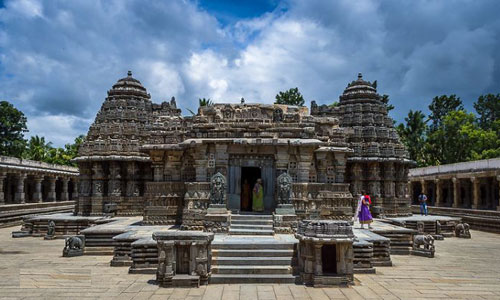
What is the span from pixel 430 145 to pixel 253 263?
35.1 m

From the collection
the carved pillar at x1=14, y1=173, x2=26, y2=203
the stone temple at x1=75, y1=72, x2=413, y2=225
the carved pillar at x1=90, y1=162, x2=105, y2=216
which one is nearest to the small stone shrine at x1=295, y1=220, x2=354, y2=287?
the stone temple at x1=75, y1=72, x2=413, y2=225

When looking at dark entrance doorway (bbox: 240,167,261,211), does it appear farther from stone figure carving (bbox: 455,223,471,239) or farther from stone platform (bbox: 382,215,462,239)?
stone figure carving (bbox: 455,223,471,239)

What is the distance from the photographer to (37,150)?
4503 cm

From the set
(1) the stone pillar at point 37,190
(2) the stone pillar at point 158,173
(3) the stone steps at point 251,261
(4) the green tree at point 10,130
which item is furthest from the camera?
(4) the green tree at point 10,130

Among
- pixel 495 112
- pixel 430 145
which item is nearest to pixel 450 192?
pixel 430 145

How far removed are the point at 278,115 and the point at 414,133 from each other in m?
31.6

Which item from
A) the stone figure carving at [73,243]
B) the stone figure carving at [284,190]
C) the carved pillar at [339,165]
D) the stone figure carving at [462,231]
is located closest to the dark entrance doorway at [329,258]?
the stone figure carving at [284,190]

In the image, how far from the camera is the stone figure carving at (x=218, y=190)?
1300cm

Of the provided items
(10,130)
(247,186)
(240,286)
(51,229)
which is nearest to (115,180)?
(51,229)

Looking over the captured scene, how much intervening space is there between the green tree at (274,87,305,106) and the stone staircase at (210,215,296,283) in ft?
114

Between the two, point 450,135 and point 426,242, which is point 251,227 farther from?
point 450,135

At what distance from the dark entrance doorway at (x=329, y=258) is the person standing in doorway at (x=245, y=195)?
604 centimetres

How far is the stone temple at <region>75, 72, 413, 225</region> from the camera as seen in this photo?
13594 mm

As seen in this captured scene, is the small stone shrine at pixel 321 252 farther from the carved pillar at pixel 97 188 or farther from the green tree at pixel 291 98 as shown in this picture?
the green tree at pixel 291 98
